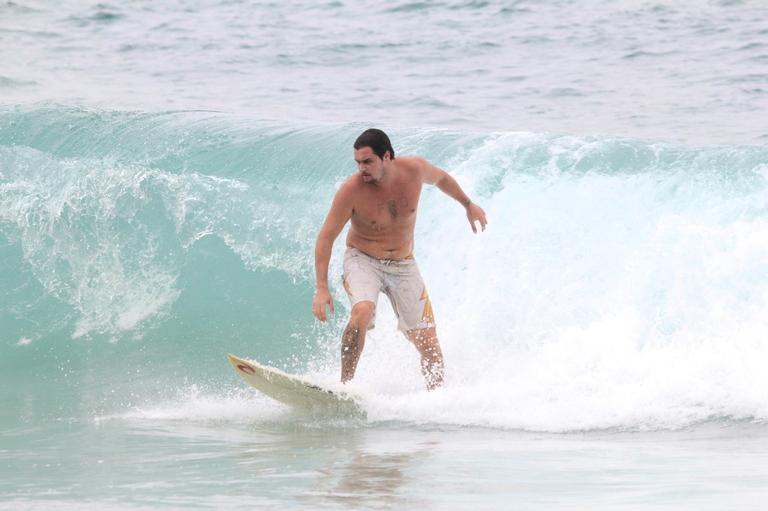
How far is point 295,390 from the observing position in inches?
272

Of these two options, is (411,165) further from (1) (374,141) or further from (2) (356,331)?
(2) (356,331)

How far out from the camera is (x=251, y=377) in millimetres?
7078

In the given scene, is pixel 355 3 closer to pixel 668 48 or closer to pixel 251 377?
pixel 668 48

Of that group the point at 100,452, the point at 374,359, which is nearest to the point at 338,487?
the point at 100,452

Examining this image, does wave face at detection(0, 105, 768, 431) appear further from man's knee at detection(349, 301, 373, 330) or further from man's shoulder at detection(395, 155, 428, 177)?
man's shoulder at detection(395, 155, 428, 177)

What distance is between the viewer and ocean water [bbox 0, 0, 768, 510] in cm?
562

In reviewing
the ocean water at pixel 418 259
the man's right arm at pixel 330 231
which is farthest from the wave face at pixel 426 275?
the man's right arm at pixel 330 231

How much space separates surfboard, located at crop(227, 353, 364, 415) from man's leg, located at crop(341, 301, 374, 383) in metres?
0.21

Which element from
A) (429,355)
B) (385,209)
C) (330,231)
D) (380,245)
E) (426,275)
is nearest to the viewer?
(330,231)

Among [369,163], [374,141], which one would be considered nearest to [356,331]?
[369,163]

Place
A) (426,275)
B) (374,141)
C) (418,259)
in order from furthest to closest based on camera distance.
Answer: (418,259) → (426,275) → (374,141)

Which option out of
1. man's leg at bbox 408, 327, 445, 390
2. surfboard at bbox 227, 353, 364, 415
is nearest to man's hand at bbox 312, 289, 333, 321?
surfboard at bbox 227, 353, 364, 415

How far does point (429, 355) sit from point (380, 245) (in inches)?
27.4

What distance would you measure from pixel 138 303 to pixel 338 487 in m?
A: 5.78
